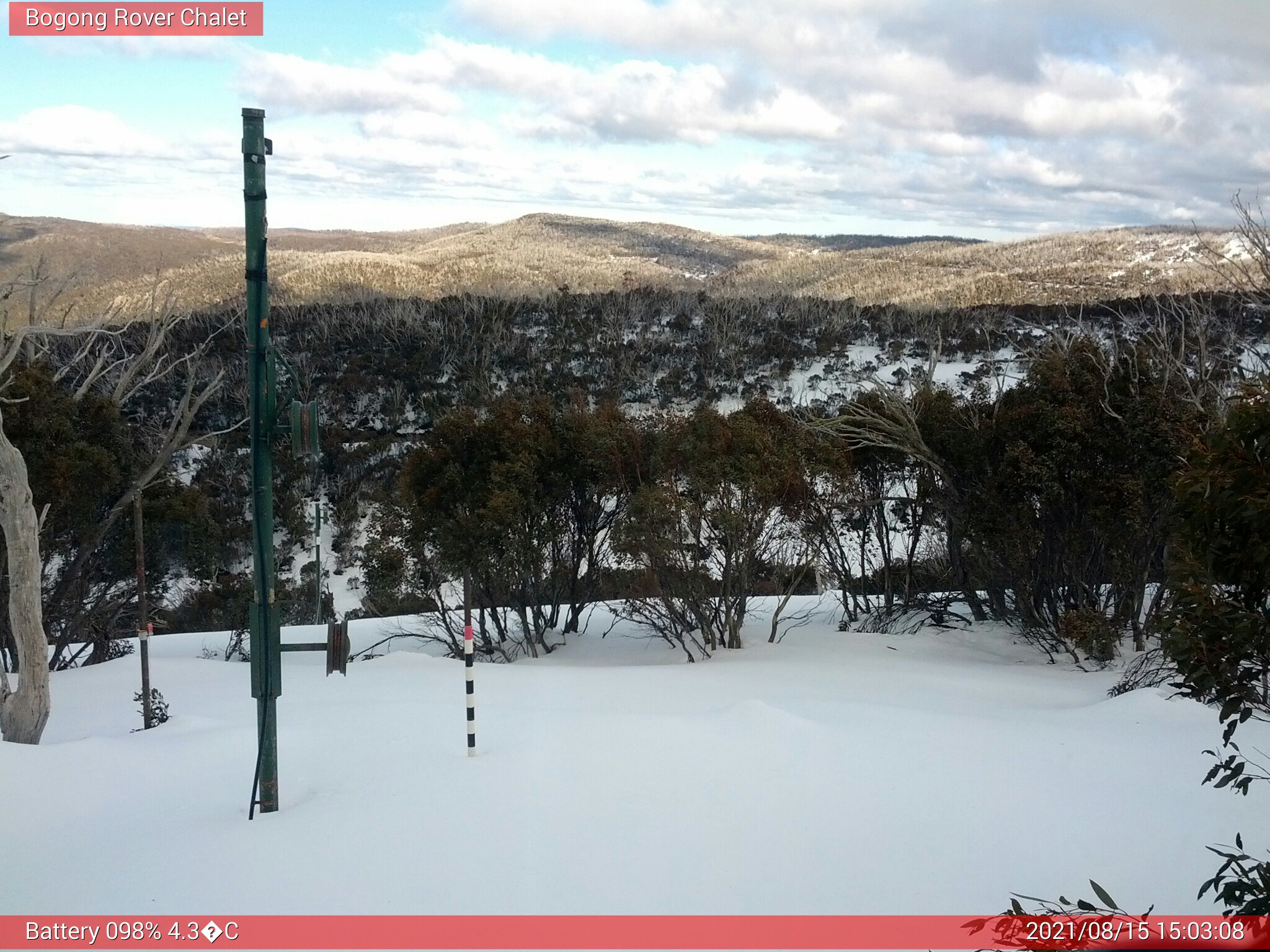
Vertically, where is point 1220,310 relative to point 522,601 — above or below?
above

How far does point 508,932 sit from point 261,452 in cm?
291

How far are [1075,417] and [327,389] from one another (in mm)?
24968

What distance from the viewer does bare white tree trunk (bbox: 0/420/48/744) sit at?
25.3 ft

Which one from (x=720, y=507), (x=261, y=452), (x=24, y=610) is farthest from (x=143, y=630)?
(x=720, y=507)

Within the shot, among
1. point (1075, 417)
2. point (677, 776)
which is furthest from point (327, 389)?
point (677, 776)

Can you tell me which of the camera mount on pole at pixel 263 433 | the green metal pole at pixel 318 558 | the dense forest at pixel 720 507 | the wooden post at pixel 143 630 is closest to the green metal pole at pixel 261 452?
the camera mount on pole at pixel 263 433

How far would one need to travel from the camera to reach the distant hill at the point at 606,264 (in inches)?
2020

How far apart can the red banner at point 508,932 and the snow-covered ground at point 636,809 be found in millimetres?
88

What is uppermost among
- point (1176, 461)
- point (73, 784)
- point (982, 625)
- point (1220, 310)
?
point (1220, 310)

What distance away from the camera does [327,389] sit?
102 feet

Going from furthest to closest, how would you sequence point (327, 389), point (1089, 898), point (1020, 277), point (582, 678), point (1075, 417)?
point (1020, 277), point (327, 389), point (1075, 417), point (582, 678), point (1089, 898)

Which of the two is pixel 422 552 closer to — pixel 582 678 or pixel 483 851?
pixel 582 678

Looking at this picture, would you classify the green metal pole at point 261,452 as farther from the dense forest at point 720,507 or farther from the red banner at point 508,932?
the dense forest at point 720,507

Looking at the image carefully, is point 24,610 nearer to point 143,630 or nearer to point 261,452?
point 143,630
